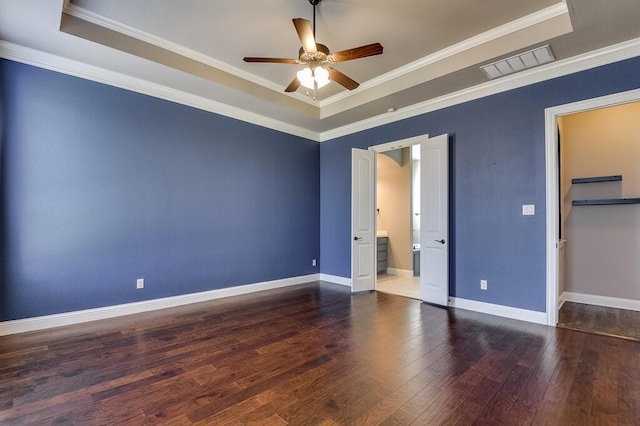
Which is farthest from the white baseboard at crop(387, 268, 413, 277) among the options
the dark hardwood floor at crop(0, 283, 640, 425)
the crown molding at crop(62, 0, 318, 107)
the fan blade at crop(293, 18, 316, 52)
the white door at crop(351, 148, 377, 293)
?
the fan blade at crop(293, 18, 316, 52)

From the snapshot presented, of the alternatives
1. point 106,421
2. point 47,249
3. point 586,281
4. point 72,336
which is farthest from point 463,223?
point 47,249

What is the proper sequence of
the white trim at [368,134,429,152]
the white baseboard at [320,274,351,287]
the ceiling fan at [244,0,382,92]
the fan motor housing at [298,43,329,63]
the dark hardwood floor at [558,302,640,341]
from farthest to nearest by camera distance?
1. the white baseboard at [320,274,351,287]
2. the white trim at [368,134,429,152]
3. the dark hardwood floor at [558,302,640,341]
4. the fan motor housing at [298,43,329,63]
5. the ceiling fan at [244,0,382,92]

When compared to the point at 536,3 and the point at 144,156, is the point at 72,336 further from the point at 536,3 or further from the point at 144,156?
→ the point at 536,3

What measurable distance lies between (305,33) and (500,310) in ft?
12.9

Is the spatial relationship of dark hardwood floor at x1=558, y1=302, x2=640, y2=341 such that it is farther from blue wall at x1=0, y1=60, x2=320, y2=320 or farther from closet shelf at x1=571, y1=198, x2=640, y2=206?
blue wall at x1=0, y1=60, x2=320, y2=320

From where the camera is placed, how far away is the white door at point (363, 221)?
5184 mm

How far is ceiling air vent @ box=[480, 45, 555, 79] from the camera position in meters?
3.21

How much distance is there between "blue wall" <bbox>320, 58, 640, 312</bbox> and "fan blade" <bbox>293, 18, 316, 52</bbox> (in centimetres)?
265

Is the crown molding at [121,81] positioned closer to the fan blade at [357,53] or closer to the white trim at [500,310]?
the fan blade at [357,53]

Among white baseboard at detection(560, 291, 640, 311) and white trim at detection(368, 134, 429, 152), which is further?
white trim at detection(368, 134, 429, 152)

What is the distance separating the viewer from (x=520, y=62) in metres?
3.41

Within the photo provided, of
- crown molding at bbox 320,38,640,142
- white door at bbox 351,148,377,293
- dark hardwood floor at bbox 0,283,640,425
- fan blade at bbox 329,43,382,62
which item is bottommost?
dark hardwood floor at bbox 0,283,640,425

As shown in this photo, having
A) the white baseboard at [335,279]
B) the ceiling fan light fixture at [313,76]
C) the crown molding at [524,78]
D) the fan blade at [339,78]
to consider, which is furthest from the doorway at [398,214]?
the ceiling fan light fixture at [313,76]

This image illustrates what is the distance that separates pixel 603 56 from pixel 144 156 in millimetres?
5534
